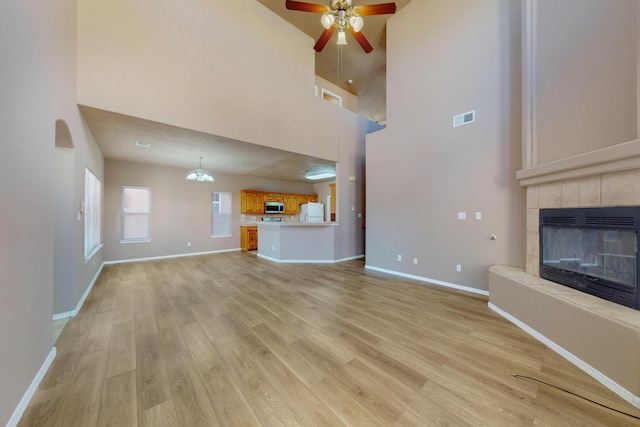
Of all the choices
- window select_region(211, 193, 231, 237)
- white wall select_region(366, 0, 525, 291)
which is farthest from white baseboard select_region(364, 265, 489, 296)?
window select_region(211, 193, 231, 237)

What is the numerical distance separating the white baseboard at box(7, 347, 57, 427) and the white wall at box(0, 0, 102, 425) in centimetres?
4

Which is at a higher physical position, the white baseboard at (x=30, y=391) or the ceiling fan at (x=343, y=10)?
the ceiling fan at (x=343, y=10)

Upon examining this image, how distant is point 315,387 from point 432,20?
6.05 meters

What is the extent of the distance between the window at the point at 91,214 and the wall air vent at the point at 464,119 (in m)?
6.17

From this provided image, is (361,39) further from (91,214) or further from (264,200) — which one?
(264,200)

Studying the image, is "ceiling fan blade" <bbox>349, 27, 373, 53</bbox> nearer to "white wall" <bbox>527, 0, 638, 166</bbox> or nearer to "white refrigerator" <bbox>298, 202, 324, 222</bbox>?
"white wall" <bbox>527, 0, 638, 166</bbox>

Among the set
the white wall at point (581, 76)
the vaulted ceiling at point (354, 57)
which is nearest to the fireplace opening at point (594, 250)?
the white wall at point (581, 76)

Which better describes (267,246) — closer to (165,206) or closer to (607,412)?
(165,206)

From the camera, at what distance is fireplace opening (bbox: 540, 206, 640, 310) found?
190cm

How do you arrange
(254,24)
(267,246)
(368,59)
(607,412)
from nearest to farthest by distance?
(607,412) → (254,24) → (368,59) → (267,246)

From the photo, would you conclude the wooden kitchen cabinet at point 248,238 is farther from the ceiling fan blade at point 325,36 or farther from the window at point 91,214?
the ceiling fan blade at point 325,36

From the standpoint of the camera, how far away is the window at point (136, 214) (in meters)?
5.94

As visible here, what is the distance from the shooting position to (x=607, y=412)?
4.75 ft

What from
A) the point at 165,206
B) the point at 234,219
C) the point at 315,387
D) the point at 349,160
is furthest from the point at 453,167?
the point at 165,206
